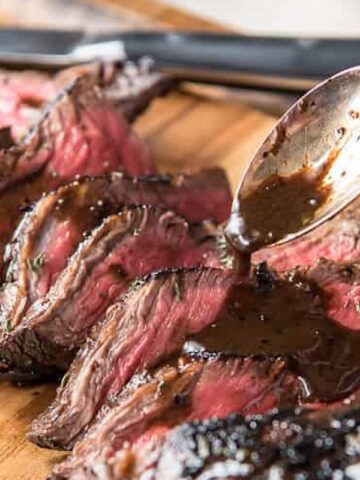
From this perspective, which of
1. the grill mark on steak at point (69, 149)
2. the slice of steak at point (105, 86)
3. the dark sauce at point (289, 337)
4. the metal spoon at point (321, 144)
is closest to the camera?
the dark sauce at point (289, 337)

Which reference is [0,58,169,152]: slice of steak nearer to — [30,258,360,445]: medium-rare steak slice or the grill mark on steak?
the grill mark on steak

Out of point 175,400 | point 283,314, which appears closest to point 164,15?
point 283,314

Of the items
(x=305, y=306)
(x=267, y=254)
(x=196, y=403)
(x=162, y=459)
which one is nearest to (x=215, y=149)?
(x=267, y=254)

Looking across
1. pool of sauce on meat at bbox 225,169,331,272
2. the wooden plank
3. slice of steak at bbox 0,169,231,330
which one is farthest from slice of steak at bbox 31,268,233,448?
the wooden plank

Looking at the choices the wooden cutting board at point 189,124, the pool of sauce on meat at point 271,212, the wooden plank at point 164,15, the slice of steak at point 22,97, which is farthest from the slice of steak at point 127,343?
the wooden plank at point 164,15

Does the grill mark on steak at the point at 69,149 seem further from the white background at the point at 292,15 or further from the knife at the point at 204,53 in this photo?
the white background at the point at 292,15

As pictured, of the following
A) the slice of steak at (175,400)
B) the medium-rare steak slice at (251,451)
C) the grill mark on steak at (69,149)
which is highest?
the grill mark on steak at (69,149)
